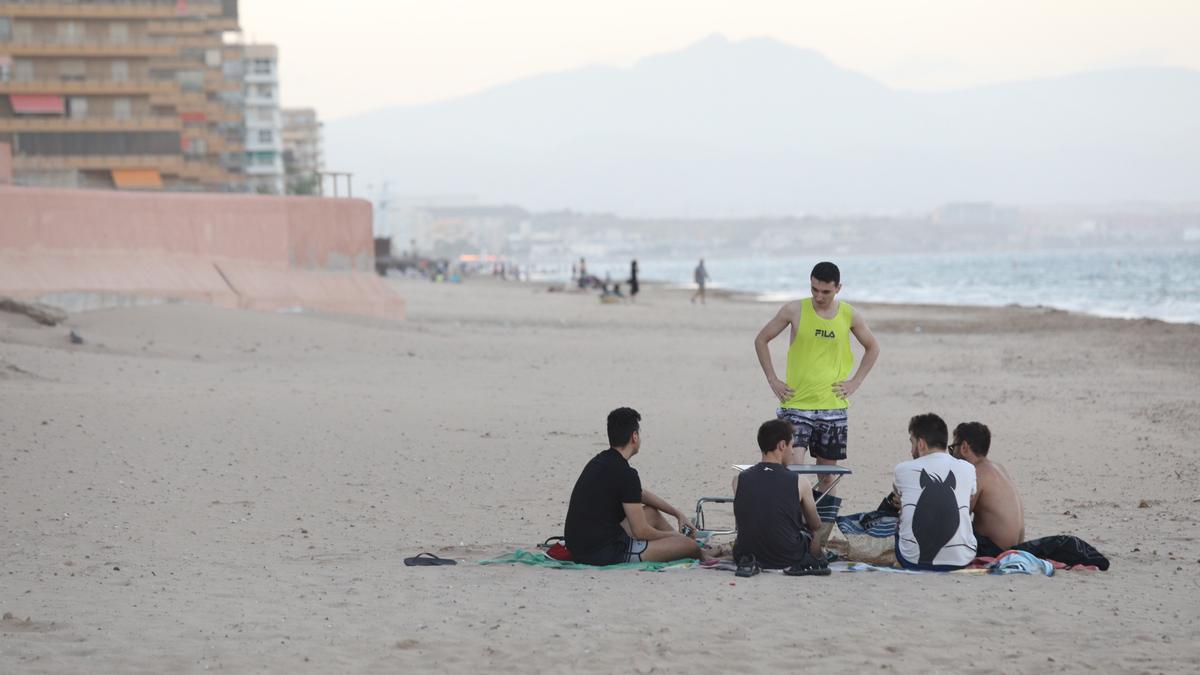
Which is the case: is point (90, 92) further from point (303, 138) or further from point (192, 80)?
point (303, 138)

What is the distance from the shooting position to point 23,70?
62.1m

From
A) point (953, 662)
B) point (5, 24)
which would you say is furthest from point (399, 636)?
point (5, 24)

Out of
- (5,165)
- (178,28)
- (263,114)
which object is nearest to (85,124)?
(178,28)

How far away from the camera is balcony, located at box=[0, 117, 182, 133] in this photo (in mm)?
60469

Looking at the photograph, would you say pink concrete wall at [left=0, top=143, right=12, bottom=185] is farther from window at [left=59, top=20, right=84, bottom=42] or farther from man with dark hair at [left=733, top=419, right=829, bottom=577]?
window at [left=59, top=20, right=84, bottom=42]

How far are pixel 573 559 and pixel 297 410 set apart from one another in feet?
22.5

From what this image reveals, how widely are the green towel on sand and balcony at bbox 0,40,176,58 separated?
60045mm

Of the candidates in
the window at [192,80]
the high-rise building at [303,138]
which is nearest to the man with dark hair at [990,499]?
the window at [192,80]

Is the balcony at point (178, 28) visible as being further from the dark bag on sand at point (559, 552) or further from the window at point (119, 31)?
the dark bag on sand at point (559, 552)

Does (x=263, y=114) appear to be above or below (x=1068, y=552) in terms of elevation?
above

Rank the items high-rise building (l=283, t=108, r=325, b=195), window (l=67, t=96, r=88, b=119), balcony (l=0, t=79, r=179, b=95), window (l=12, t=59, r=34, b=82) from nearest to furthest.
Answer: balcony (l=0, t=79, r=179, b=95), window (l=12, t=59, r=34, b=82), window (l=67, t=96, r=88, b=119), high-rise building (l=283, t=108, r=325, b=195)

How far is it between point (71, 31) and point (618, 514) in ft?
204

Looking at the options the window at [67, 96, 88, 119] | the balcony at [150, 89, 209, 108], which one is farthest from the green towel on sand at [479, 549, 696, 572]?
the balcony at [150, 89, 209, 108]

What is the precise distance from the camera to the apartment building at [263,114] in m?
103
